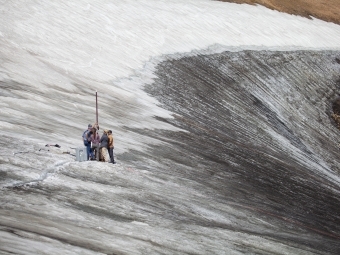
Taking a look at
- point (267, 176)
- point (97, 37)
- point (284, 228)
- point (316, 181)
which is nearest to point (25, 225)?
point (284, 228)

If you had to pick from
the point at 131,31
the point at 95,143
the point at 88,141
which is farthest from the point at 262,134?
the point at 88,141

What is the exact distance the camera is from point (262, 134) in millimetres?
33469

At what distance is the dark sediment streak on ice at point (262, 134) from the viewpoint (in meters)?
22.8

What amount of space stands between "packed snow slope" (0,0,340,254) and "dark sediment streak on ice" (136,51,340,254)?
0.10 meters

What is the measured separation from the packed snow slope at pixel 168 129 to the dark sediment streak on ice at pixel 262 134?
0.32 feet

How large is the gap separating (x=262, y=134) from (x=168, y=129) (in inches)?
282

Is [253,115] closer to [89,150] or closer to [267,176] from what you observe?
[267,176]

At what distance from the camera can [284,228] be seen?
67.9 ft

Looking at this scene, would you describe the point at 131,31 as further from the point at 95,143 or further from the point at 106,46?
the point at 95,143

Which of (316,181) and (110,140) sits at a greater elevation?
(110,140)

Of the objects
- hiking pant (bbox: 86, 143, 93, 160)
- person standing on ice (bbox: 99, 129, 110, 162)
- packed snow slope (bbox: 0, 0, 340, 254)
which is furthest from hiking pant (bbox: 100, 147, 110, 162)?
packed snow slope (bbox: 0, 0, 340, 254)

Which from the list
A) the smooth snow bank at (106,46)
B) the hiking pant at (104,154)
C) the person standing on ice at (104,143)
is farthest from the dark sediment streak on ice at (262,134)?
the person standing on ice at (104,143)

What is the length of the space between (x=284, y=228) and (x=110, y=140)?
523cm

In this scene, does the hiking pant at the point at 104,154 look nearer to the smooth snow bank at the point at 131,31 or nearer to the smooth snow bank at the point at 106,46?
the smooth snow bank at the point at 106,46
